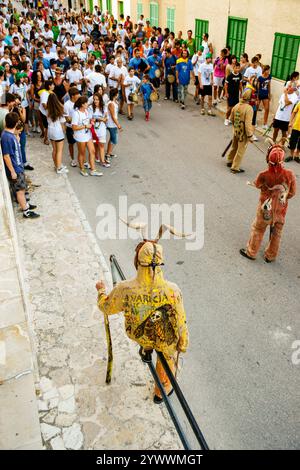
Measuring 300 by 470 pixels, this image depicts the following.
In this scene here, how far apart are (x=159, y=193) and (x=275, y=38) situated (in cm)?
758

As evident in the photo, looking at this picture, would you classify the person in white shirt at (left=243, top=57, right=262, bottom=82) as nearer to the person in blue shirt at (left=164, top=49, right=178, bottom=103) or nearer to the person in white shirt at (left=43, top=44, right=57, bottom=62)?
the person in blue shirt at (left=164, top=49, right=178, bottom=103)

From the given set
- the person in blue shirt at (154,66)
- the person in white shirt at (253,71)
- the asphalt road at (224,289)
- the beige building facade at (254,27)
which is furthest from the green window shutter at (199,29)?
the asphalt road at (224,289)

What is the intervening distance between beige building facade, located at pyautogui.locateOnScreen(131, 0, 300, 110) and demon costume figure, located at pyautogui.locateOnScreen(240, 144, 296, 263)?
7478mm

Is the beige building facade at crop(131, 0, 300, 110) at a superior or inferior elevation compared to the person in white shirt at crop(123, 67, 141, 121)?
superior

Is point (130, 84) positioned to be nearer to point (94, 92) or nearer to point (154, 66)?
point (154, 66)

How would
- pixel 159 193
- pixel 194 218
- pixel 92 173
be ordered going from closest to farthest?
pixel 194 218 → pixel 159 193 → pixel 92 173

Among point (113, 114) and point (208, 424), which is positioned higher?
point (113, 114)

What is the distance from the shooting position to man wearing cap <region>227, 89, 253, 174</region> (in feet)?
28.3

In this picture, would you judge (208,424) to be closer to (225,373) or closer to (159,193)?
(225,373)

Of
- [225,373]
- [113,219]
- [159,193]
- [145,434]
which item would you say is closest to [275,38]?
[159,193]

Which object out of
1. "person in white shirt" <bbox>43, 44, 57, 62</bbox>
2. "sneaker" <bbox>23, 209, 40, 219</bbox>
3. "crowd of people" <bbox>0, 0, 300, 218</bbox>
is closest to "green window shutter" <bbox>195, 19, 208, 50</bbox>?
"crowd of people" <bbox>0, 0, 300, 218</bbox>

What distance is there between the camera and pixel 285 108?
1012cm

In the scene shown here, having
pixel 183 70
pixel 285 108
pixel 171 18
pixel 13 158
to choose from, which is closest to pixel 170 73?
pixel 183 70

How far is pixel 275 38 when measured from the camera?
12.7 m
